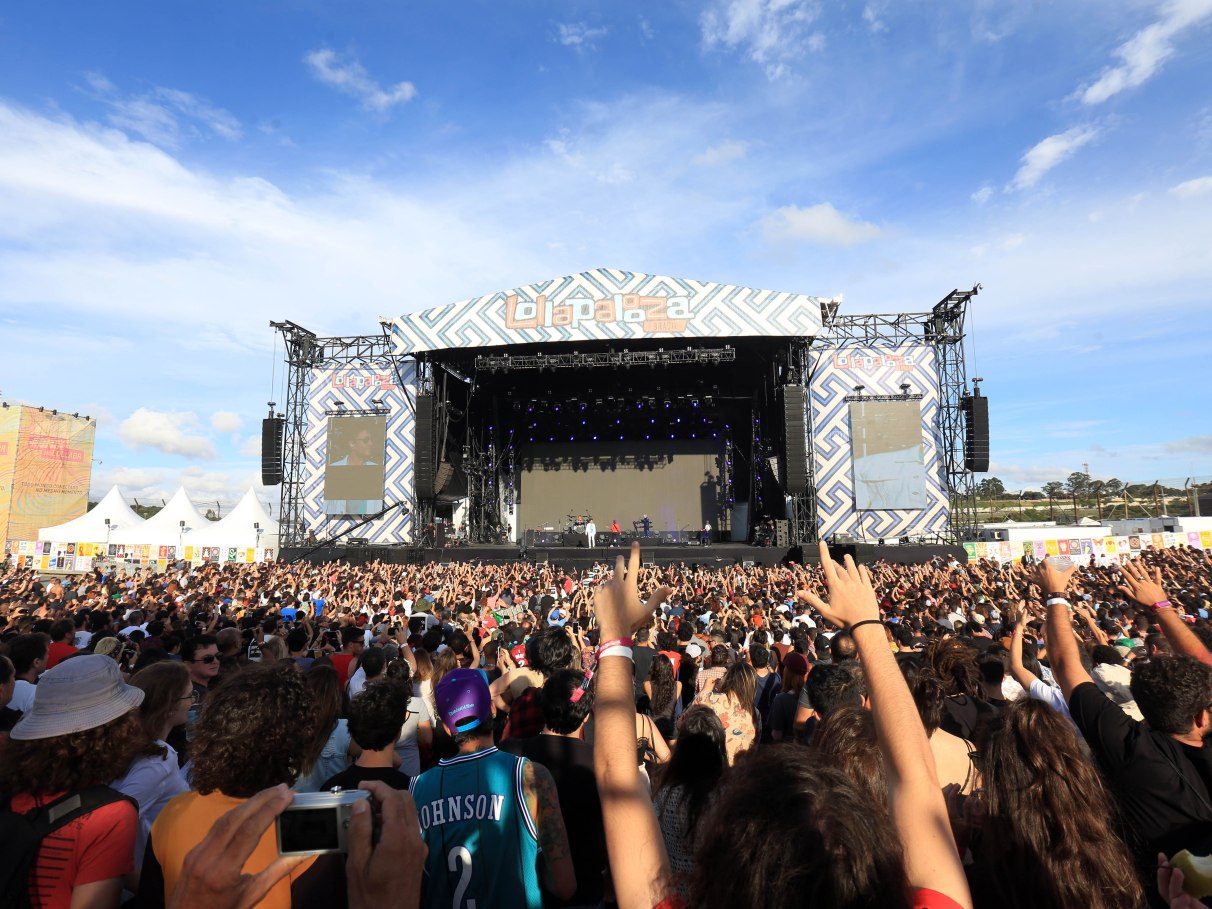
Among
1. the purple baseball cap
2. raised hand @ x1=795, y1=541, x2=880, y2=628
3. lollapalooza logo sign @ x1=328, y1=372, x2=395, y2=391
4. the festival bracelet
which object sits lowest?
the purple baseball cap

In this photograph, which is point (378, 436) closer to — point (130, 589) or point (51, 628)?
point (130, 589)

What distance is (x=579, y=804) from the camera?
246cm

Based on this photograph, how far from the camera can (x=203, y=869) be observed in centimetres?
108

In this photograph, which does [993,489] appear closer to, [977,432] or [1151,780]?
[977,432]

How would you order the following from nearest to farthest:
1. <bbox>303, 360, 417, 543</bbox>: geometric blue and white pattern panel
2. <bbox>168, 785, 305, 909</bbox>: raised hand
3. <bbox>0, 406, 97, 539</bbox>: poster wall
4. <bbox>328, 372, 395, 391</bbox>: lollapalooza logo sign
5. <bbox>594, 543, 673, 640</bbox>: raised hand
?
1. <bbox>168, 785, 305, 909</bbox>: raised hand
2. <bbox>594, 543, 673, 640</bbox>: raised hand
3. <bbox>303, 360, 417, 543</bbox>: geometric blue and white pattern panel
4. <bbox>328, 372, 395, 391</bbox>: lollapalooza logo sign
5. <bbox>0, 406, 97, 539</bbox>: poster wall

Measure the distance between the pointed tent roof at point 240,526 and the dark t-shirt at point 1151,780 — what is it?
28.8m

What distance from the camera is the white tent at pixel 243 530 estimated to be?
85.1ft

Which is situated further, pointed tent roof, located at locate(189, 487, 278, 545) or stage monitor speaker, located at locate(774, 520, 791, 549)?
pointed tent roof, located at locate(189, 487, 278, 545)

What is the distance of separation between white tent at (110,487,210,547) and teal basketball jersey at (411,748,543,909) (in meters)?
29.1

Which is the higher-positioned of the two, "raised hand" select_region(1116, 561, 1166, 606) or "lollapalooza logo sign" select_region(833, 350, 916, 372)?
"lollapalooza logo sign" select_region(833, 350, 916, 372)

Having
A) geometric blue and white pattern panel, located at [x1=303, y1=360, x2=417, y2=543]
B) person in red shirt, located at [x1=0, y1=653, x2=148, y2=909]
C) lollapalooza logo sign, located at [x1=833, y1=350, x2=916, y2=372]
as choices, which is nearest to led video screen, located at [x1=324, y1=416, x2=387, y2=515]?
geometric blue and white pattern panel, located at [x1=303, y1=360, x2=417, y2=543]

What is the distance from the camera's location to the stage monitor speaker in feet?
70.7

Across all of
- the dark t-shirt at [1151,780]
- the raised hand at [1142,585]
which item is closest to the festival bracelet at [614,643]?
the dark t-shirt at [1151,780]

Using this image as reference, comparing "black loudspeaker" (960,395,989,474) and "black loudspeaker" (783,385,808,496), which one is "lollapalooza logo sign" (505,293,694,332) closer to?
"black loudspeaker" (783,385,808,496)
